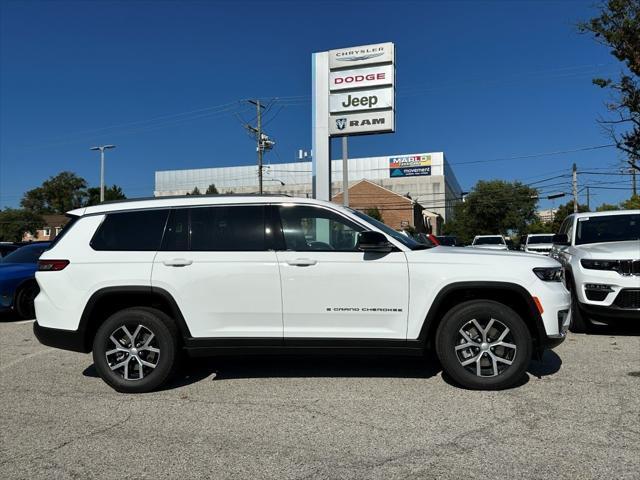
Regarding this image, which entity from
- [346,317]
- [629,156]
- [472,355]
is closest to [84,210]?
[346,317]

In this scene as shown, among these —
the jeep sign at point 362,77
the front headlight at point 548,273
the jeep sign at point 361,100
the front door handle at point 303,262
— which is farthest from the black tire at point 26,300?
the jeep sign at point 362,77

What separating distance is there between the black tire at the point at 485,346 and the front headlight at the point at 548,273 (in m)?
0.42

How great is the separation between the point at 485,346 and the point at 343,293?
1.40 meters

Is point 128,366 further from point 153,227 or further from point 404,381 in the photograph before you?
point 404,381

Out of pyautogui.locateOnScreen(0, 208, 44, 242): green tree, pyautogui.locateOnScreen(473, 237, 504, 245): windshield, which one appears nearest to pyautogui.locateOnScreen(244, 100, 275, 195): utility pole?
pyautogui.locateOnScreen(473, 237, 504, 245): windshield

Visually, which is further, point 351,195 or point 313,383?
point 351,195

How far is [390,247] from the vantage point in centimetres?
471

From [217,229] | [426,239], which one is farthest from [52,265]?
[426,239]

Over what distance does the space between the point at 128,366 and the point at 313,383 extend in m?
1.81

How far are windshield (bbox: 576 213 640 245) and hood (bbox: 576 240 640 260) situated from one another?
1.70 ft

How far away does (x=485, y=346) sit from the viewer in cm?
467

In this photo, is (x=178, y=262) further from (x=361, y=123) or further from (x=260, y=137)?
(x=260, y=137)

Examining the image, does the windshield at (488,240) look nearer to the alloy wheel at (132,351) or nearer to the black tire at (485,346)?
the black tire at (485,346)

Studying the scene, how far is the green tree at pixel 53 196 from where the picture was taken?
350ft
